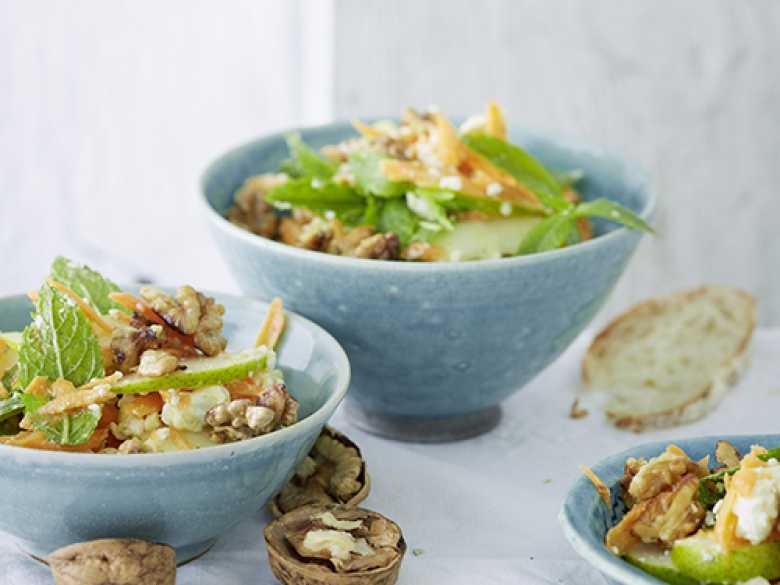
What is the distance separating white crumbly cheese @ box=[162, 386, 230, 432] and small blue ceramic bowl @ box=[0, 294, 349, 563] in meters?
0.10

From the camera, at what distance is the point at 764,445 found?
1554 millimetres

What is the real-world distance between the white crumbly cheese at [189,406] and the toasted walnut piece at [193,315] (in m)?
0.11

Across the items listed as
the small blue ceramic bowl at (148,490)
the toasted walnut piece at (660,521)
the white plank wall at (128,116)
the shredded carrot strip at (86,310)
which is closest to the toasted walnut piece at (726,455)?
the toasted walnut piece at (660,521)

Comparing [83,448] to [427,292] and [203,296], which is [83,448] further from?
[427,292]

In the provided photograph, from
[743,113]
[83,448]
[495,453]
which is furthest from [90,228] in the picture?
[83,448]

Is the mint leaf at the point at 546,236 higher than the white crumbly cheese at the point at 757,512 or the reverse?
higher

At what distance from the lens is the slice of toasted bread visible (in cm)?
201

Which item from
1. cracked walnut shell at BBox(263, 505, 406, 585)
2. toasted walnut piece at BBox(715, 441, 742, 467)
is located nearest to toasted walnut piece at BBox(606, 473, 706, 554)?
toasted walnut piece at BBox(715, 441, 742, 467)

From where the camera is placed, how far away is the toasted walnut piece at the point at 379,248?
71.1 inches

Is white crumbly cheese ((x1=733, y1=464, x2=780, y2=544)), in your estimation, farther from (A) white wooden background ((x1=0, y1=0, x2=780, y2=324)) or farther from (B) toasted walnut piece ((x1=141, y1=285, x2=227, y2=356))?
(A) white wooden background ((x1=0, y1=0, x2=780, y2=324))

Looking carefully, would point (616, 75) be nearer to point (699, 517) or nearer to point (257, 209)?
point (257, 209)

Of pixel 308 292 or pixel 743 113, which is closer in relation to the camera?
pixel 308 292

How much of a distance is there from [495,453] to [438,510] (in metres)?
0.23

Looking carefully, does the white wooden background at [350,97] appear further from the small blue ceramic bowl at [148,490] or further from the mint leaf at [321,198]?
the small blue ceramic bowl at [148,490]
